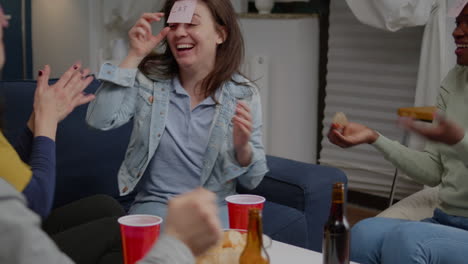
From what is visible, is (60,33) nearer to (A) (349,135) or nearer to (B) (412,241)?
(A) (349,135)

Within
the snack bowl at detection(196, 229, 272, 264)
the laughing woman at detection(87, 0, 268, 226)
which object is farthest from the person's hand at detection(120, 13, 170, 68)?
the snack bowl at detection(196, 229, 272, 264)

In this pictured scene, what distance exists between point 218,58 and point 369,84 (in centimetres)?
168

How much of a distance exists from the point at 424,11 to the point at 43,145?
2199 millimetres

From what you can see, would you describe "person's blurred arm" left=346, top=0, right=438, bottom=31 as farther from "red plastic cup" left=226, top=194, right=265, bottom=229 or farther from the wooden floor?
"red plastic cup" left=226, top=194, right=265, bottom=229

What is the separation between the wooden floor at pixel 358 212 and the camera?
3.67 metres

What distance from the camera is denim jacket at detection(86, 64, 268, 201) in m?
2.01

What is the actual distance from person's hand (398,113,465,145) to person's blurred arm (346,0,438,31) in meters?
1.45

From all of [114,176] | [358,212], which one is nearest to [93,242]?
[114,176]

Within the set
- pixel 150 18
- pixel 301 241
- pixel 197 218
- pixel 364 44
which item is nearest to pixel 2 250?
pixel 197 218

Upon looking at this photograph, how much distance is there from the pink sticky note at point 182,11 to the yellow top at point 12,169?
34.2 inches

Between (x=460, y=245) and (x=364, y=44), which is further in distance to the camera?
(x=364, y=44)

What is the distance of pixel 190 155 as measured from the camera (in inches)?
82.5

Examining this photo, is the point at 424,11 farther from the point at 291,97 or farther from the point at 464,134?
the point at 464,134

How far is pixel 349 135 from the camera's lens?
2043 mm
